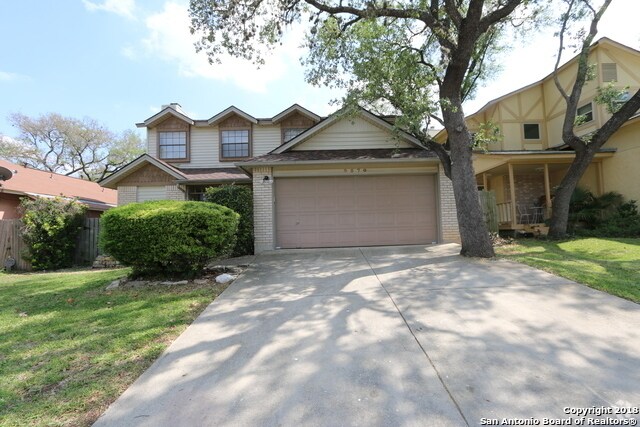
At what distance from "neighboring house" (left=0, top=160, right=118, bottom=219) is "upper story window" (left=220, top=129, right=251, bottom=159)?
5.62 metres

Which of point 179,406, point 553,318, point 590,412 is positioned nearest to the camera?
point 590,412

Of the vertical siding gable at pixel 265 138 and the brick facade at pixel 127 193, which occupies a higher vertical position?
the vertical siding gable at pixel 265 138

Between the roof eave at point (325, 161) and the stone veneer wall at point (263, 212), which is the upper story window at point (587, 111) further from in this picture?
the stone veneer wall at point (263, 212)

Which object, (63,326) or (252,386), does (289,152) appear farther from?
(252,386)

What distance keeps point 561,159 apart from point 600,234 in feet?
11.9

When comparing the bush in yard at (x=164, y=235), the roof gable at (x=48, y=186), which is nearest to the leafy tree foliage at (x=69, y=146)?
the roof gable at (x=48, y=186)

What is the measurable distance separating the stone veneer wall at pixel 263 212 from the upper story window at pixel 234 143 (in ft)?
13.9

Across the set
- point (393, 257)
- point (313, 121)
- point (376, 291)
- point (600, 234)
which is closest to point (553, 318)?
point (376, 291)

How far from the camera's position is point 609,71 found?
1462 cm

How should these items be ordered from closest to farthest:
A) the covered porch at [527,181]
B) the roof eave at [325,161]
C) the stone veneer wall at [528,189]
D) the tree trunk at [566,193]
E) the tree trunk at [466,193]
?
the tree trunk at [466,193] → the roof eave at [325,161] → the tree trunk at [566,193] → the covered porch at [527,181] → the stone veneer wall at [528,189]

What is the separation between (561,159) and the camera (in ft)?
44.8

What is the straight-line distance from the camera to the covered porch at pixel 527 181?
13598 millimetres

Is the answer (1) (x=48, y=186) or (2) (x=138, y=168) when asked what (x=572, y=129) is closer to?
(2) (x=138, y=168)

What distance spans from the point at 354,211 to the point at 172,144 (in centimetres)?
911
